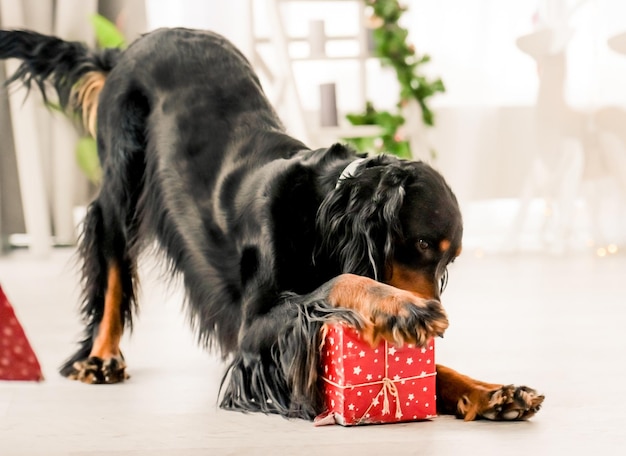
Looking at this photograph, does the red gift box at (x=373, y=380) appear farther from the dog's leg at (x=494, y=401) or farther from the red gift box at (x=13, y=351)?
the red gift box at (x=13, y=351)

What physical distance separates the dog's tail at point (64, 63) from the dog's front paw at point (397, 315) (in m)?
1.46

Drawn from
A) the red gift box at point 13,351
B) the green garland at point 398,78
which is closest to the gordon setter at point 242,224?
the red gift box at point 13,351

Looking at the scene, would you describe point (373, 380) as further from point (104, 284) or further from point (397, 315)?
point (104, 284)

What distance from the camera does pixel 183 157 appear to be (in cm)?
260

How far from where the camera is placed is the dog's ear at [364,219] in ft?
6.60

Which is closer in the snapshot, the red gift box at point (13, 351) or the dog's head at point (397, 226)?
the red gift box at point (13, 351)

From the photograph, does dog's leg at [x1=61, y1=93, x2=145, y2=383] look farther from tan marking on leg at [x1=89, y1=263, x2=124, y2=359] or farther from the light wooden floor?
the light wooden floor

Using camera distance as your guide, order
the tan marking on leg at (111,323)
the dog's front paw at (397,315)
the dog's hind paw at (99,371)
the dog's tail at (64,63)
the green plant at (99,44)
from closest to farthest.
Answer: the dog's front paw at (397,315), the dog's hind paw at (99,371), the tan marking on leg at (111,323), the dog's tail at (64,63), the green plant at (99,44)

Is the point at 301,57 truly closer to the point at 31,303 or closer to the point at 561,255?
the point at 561,255

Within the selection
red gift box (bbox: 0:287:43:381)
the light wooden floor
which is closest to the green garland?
the light wooden floor

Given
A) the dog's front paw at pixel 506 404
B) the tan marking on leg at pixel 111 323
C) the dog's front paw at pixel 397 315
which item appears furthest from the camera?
the tan marking on leg at pixel 111 323

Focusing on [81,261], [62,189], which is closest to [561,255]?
[62,189]

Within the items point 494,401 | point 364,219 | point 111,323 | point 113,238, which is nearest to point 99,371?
point 111,323

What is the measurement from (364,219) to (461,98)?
3.94m
